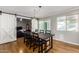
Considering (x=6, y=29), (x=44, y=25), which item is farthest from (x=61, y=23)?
(x=6, y=29)

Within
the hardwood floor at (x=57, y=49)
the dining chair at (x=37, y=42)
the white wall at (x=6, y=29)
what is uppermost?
the white wall at (x=6, y=29)

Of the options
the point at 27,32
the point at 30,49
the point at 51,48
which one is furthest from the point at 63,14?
the point at 30,49

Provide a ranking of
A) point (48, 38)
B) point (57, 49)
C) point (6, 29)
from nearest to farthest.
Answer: point (57, 49), point (48, 38), point (6, 29)

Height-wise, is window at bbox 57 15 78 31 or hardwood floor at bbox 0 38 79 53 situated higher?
window at bbox 57 15 78 31


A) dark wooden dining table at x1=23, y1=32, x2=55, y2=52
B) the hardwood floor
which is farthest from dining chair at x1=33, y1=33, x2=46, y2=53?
the hardwood floor

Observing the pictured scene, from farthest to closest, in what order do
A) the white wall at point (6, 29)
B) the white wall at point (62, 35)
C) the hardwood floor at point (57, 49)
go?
the white wall at point (6, 29)
the white wall at point (62, 35)
the hardwood floor at point (57, 49)

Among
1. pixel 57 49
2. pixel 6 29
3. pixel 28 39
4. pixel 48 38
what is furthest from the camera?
pixel 6 29

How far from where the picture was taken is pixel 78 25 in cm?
230

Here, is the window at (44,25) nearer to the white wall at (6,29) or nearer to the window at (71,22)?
the window at (71,22)

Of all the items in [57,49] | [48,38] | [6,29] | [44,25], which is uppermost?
[44,25]

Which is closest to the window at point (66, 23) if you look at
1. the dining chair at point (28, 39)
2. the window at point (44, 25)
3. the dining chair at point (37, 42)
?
the window at point (44, 25)

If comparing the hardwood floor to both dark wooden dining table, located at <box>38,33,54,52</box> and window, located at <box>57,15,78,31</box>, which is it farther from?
window, located at <box>57,15,78,31</box>

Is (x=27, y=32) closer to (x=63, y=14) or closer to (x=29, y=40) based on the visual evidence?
(x=29, y=40)

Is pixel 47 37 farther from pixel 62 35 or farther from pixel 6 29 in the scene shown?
pixel 6 29
